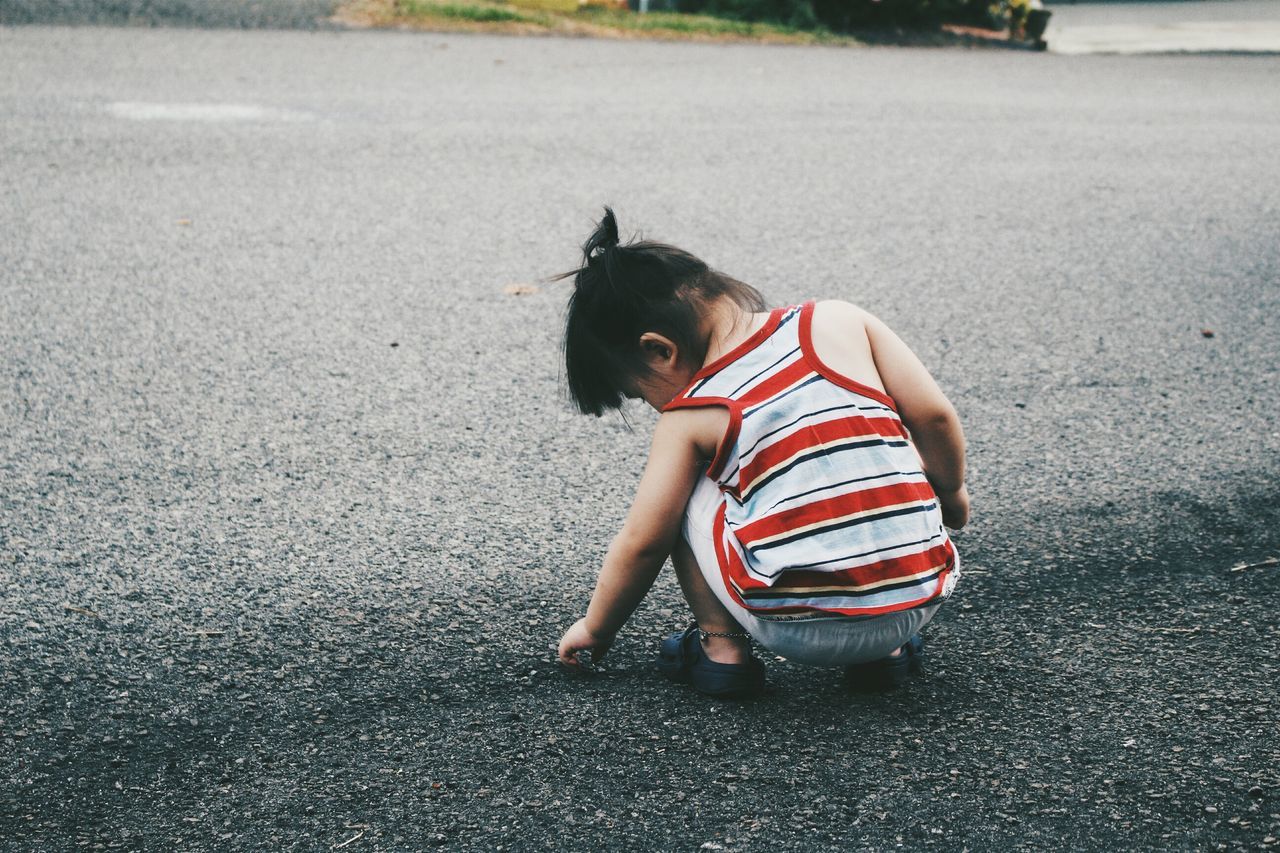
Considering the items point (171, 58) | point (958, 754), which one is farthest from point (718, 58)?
point (958, 754)

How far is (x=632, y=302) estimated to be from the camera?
187cm

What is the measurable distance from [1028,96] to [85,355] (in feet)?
21.5

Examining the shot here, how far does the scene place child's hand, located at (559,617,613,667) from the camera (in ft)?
6.86

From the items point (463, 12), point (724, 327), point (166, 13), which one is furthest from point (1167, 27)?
point (724, 327)

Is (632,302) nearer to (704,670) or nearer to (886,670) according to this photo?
(704,670)

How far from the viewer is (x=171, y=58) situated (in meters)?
7.60

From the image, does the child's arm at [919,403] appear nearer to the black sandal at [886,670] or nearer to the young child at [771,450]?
the young child at [771,450]

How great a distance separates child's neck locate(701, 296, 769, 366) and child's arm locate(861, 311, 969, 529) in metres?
0.21

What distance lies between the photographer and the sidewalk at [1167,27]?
1133 centimetres

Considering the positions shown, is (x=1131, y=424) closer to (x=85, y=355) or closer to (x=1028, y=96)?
(x=85, y=355)

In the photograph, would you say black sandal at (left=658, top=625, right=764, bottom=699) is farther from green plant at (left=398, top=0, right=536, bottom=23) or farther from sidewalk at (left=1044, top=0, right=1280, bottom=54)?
sidewalk at (left=1044, top=0, right=1280, bottom=54)

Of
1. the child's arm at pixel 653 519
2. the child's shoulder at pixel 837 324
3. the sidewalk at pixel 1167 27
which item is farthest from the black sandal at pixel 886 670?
the sidewalk at pixel 1167 27

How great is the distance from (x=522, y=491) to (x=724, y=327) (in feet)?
3.69

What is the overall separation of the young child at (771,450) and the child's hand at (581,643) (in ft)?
0.30
